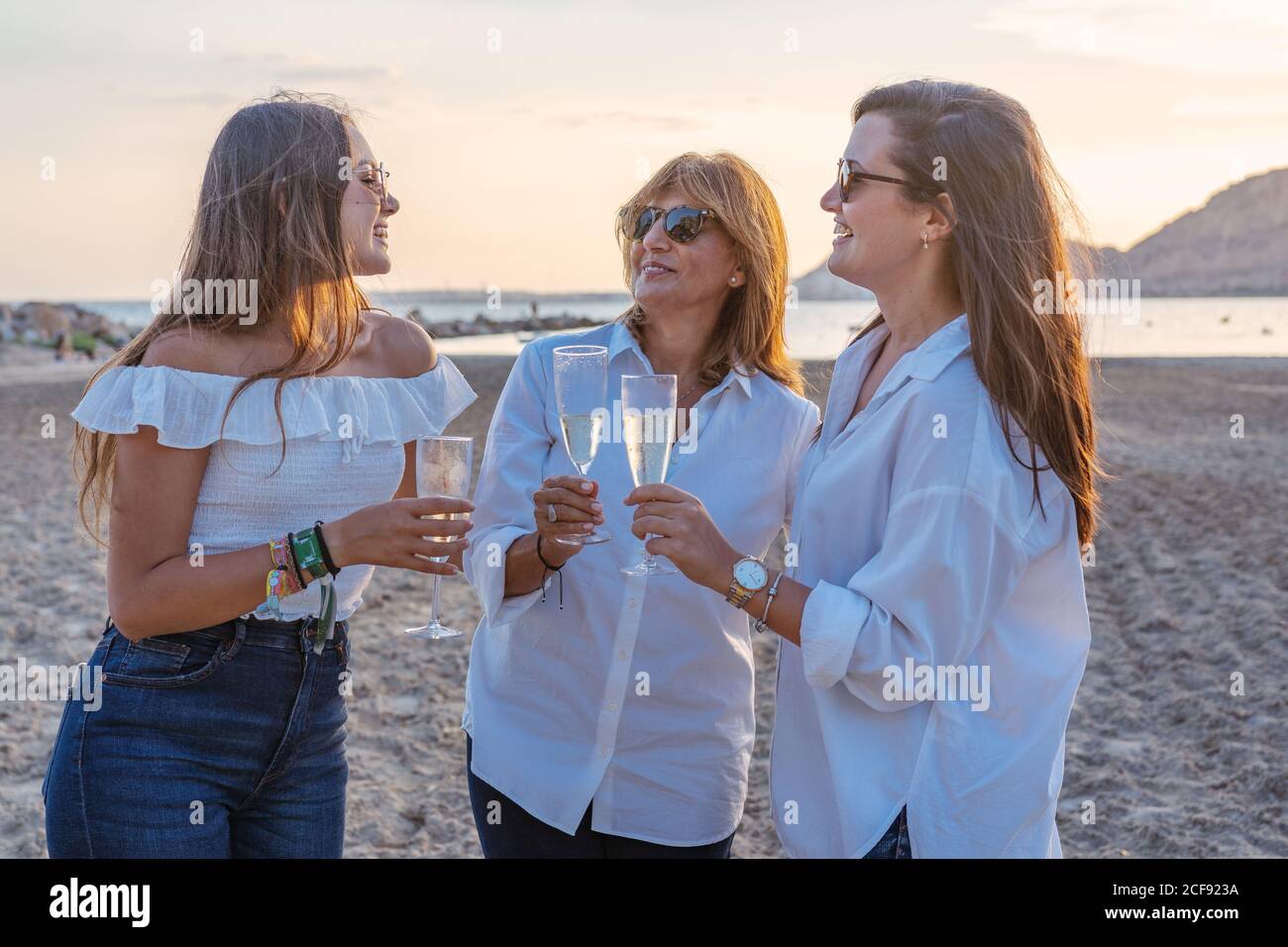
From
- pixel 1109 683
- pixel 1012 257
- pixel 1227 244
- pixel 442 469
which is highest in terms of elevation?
pixel 1227 244

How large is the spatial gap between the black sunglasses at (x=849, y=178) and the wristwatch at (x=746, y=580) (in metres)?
0.84

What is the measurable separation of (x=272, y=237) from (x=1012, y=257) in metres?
1.57

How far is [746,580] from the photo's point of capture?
2406 millimetres

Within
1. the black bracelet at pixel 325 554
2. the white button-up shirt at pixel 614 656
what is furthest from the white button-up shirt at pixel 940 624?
the black bracelet at pixel 325 554

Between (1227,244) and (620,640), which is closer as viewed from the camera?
(620,640)

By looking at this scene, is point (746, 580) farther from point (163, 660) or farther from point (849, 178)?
point (163, 660)

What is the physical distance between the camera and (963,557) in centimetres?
225

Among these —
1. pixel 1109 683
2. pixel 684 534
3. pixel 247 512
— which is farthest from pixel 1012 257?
pixel 1109 683

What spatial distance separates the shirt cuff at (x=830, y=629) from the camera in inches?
89.3

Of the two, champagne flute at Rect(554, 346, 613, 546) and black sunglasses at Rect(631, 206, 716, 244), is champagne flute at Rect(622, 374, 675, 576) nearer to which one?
champagne flute at Rect(554, 346, 613, 546)

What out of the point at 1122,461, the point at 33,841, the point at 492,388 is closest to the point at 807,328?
the point at 492,388

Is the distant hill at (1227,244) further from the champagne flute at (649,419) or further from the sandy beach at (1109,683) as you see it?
the champagne flute at (649,419)

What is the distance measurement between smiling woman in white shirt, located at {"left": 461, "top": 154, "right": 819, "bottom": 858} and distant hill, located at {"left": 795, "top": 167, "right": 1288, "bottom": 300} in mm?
151446
